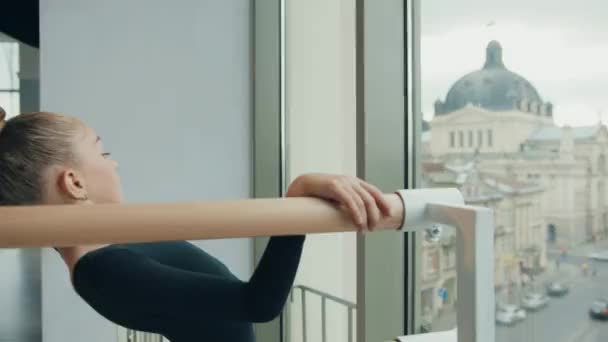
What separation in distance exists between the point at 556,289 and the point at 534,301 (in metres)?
0.06

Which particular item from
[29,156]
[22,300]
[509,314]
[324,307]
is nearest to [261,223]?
[29,156]

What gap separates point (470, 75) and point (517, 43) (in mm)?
146

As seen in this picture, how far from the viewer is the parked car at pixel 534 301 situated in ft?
3.32

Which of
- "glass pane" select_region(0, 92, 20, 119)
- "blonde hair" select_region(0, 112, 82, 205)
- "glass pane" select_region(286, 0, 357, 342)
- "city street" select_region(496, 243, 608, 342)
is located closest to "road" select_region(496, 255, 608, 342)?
"city street" select_region(496, 243, 608, 342)

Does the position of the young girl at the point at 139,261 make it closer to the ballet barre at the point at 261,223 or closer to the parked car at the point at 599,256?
the ballet barre at the point at 261,223

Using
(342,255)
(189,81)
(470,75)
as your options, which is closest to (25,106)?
(189,81)

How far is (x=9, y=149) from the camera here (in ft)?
2.72

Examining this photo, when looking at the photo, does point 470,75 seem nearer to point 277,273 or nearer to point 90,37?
point 277,273

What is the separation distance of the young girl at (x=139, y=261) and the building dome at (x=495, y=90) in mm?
521

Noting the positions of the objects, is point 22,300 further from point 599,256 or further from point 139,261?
point 599,256

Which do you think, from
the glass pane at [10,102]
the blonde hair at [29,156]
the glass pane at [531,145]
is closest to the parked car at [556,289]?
the glass pane at [531,145]

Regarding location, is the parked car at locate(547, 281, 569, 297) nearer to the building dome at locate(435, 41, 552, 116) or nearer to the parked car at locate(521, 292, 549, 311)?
the parked car at locate(521, 292, 549, 311)

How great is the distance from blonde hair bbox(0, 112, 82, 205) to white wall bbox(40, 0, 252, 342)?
1.76m

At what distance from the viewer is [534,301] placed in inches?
40.7
